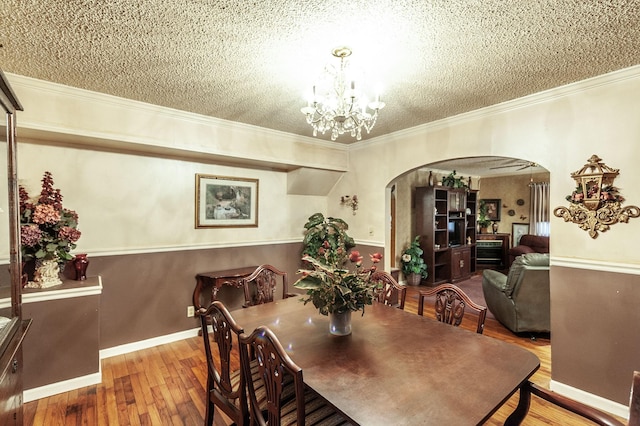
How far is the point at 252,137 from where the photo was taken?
3494 mm

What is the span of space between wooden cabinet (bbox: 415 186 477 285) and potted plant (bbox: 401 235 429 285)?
0.55 ft

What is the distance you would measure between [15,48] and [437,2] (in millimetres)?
2489

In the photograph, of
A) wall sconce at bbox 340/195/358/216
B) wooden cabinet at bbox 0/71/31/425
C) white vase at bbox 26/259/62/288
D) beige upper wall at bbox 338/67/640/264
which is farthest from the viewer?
wall sconce at bbox 340/195/358/216

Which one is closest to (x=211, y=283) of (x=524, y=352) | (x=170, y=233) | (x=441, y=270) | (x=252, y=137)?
(x=170, y=233)

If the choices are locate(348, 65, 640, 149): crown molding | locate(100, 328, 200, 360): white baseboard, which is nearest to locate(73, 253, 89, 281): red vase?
locate(100, 328, 200, 360): white baseboard

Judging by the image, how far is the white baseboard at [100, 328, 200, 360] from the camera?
2.95 meters

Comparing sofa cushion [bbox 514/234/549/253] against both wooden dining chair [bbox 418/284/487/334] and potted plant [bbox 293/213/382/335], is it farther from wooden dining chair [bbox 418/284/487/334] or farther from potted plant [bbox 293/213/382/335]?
potted plant [bbox 293/213/382/335]

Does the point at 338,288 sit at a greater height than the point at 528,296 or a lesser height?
greater

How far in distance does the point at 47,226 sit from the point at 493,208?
875 centimetres

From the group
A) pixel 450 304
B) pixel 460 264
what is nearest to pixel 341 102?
pixel 450 304

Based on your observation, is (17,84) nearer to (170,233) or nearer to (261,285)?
(170,233)

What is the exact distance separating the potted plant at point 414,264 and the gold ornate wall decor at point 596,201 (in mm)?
3413

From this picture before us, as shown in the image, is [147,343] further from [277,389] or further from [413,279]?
[413,279]

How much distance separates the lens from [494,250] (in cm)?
736
